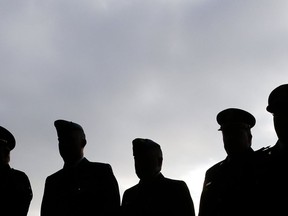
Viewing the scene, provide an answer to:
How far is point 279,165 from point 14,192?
13.4 ft

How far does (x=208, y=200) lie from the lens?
6.31 metres

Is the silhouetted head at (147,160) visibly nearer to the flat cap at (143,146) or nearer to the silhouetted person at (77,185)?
the flat cap at (143,146)

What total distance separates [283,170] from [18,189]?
411 centimetres

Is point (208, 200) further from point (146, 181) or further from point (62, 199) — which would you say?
point (62, 199)

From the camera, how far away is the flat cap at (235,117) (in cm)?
690

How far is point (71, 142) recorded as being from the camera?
707 centimetres

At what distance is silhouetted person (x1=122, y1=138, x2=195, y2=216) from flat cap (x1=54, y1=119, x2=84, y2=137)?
1.01 meters

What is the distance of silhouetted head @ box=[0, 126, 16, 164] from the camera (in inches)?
294

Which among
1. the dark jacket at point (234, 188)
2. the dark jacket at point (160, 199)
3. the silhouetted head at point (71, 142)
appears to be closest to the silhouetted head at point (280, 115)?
the dark jacket at point (234, 188)

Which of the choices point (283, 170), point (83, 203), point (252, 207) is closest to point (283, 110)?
point (283, 170)

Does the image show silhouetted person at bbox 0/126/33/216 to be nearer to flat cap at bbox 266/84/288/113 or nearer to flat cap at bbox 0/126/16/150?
flat cap at bbox 0/126/16/150

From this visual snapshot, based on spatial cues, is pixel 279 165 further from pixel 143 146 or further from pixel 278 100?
pixel 143 146

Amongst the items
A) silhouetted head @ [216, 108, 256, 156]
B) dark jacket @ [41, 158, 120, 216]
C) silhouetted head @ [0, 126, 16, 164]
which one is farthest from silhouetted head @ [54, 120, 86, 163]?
silhouetted head @ [216, 108, 256, 156]

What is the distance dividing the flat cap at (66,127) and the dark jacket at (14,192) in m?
0.96
